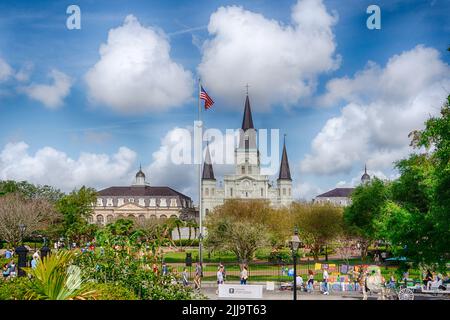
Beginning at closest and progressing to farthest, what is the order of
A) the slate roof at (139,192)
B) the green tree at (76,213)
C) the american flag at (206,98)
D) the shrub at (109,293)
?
the shrub at (109,293) < the american flag at (206,98) < the green tree at (76,213) < the slate roof at (139,192)

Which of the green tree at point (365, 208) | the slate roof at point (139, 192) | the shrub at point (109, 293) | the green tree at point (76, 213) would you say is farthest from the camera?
the slate roof at point (139, 192)

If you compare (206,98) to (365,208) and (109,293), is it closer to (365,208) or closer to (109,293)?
(109,293)

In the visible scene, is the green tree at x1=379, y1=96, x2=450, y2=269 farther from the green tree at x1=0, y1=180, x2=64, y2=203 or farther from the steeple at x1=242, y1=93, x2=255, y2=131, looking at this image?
the steeple at x1=242, y1=93, x2=255, y2=131

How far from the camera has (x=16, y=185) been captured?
7956cm

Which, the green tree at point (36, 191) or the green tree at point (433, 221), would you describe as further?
the green tree at point (36, 191)

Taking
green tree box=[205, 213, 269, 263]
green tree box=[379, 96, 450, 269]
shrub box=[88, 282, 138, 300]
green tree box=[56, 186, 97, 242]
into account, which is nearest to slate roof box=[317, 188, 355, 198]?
green tree box=[56, 186, 97, 242]

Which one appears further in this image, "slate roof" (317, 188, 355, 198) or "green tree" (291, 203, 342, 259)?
"slate roof" (317, 188, 355, 198)

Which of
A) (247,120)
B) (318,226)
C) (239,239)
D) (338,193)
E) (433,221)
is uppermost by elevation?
(247,120)

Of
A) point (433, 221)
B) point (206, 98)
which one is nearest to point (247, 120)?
point (206, 98)

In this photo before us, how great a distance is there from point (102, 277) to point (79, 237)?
157 ft

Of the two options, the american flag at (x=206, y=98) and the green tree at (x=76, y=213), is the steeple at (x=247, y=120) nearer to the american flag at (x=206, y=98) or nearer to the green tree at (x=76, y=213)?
the green tree at (x=76, y=213)

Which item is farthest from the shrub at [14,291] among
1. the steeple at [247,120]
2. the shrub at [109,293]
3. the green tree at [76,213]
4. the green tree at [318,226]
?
the steeple at [247,120]
